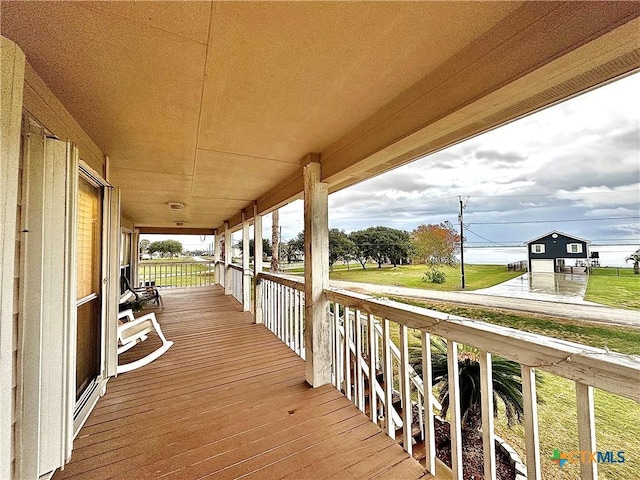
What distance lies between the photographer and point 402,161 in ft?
6.59

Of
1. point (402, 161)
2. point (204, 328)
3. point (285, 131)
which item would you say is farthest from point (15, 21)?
point (204, 328)

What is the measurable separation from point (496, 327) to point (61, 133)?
9.02ft

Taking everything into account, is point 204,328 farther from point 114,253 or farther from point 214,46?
point 214,46

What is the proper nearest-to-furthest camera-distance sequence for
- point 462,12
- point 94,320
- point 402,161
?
1. point 462,12
2. point 402,161
3. point 94,320

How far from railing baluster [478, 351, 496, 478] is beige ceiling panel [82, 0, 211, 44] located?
6.40ft

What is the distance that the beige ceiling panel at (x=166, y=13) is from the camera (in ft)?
3.28

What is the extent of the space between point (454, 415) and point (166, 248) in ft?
38.1

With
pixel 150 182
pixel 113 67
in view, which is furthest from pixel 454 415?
pixel 150 182

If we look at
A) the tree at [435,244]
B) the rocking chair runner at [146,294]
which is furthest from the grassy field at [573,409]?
the rocking chair runner at [146,294]

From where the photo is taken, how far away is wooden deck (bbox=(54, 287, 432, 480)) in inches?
63.8

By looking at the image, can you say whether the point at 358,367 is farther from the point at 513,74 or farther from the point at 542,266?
the point at 513,74

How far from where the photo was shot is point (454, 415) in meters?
1.45

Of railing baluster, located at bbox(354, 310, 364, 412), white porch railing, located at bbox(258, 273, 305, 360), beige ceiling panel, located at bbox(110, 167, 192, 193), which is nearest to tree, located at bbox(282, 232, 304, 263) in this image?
white porch railing, located at bbox(258, 273, 305, 360)

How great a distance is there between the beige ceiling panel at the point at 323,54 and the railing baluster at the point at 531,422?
58.1 inches
